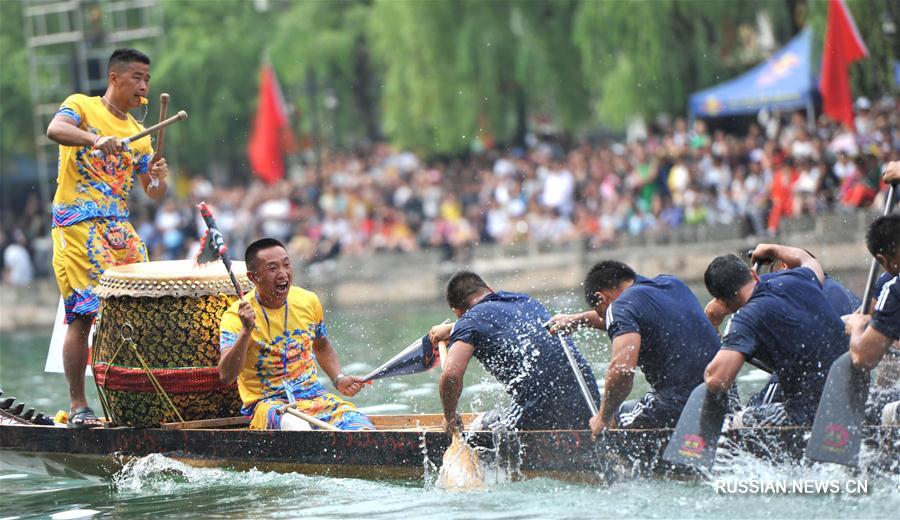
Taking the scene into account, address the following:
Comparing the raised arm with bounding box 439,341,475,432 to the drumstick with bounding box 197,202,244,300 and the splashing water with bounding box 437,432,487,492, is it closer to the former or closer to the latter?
the splashing water with bounding box 437,432,487,492

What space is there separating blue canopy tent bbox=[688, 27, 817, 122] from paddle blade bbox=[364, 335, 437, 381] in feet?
40.0

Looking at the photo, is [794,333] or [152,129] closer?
[794,333]

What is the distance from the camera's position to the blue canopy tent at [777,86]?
20062 millimetres

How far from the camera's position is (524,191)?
2181 cm

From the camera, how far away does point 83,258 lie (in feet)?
30.3

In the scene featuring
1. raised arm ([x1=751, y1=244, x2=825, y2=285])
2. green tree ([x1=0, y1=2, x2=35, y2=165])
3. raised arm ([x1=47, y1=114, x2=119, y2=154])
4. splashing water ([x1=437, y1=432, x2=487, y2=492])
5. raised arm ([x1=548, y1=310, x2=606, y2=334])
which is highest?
green tree ([x1=0, y1=2, x2=35, y2=165])

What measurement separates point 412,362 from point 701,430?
2306 millimetres

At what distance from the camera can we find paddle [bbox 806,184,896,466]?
7.09 meters

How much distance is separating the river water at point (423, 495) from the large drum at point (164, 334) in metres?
0.39

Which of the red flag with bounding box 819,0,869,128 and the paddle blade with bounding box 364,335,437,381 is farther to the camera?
the red flag with bounding box 819,0,869,128

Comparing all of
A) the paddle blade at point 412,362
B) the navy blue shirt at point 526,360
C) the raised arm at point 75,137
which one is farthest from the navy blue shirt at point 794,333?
the raised arm at point 75,137

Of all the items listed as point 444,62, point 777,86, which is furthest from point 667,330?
point 444,62

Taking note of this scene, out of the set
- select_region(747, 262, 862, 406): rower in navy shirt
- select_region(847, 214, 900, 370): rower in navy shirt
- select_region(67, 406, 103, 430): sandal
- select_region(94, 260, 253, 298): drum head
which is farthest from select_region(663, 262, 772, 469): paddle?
select_region(67, 406, 103, 430): sandal
